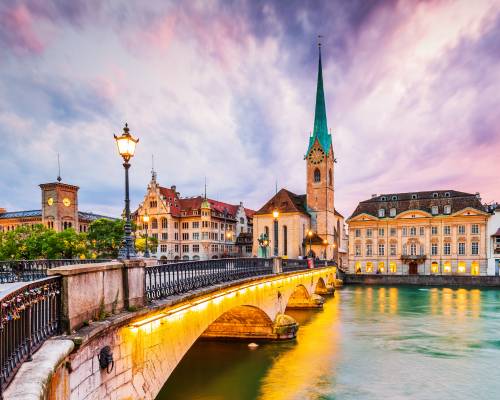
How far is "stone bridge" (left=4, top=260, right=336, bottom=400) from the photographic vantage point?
5.41m

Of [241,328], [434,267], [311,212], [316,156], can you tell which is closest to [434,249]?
[434,267]

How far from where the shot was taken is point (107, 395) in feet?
24.1

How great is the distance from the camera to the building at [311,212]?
66.5 meters

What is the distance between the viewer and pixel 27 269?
18.0m

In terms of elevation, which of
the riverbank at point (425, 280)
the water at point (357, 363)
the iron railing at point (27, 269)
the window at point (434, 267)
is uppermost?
the iron railing at point (27, 269)

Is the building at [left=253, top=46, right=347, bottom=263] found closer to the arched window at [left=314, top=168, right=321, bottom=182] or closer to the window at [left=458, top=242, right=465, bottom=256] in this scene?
the arched window at [left=314, top=168, right=321, bottom=182]

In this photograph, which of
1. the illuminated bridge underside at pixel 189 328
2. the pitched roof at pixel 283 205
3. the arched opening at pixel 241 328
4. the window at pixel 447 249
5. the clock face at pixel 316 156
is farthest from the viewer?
the clock face at pixel 316 156

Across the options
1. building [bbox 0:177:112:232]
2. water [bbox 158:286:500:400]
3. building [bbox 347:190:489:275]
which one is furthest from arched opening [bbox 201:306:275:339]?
building [bbox 0:177:112:232]

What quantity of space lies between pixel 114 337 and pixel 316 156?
67.1m

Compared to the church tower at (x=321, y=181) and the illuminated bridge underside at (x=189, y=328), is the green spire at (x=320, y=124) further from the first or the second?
the illuminated bridge underside at (x=189, y=328)

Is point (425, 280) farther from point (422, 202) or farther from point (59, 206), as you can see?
point (59, 206)

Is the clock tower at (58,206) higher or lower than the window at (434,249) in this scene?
higher

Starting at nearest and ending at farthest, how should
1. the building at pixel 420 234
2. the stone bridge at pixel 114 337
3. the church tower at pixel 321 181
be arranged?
the stone bridge at pixel 114 337 → the building at pixel 420 234 → the church tower at pixel 321 181

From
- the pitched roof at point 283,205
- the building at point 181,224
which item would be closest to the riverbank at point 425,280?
the pitched roof at point 283,205
